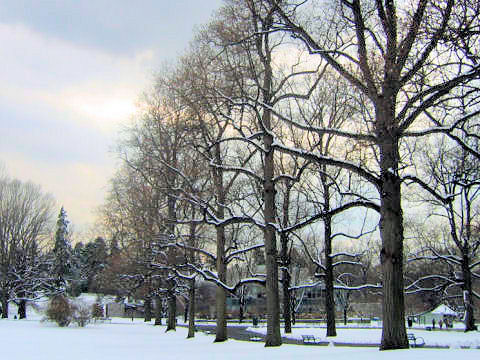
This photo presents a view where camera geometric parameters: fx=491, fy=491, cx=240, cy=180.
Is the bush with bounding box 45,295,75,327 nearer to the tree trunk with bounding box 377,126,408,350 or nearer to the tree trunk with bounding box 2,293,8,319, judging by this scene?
the tree trunk with bounding box 2,293,8,319

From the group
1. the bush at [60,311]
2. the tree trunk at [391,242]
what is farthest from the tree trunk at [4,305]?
the tree trunk at [391,242]

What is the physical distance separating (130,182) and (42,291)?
2906 centimetres

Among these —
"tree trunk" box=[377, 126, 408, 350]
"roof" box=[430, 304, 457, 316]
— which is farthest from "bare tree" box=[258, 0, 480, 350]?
"roof" box=[430, 304, 457, 316]

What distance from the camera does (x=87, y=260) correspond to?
290 feet

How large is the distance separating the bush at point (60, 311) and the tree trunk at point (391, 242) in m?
33.2

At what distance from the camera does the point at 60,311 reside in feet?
128

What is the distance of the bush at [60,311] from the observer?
3906cm

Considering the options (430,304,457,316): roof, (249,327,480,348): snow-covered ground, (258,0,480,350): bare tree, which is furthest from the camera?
(430,304,457,316): roof

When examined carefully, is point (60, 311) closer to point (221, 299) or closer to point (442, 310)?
point (221, 299)

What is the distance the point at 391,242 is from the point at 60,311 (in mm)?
33730

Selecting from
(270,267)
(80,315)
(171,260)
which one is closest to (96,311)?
(80,315)

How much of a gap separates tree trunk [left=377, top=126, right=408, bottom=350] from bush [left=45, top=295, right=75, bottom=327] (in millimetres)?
33226

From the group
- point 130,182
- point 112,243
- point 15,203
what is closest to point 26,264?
point 15,203

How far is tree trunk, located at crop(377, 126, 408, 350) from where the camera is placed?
11.4 m
